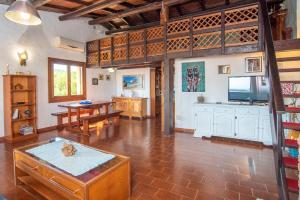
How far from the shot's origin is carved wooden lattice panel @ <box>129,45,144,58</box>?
5.36m

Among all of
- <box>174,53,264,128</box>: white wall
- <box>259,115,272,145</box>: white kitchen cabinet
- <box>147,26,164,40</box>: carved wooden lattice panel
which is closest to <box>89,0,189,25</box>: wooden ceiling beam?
<box>147,26,164,40</box>: carved wooden lattice panel

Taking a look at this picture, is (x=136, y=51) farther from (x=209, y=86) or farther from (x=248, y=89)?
(x=248, y=89)

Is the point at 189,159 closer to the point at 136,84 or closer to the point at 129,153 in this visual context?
the point at 129,153

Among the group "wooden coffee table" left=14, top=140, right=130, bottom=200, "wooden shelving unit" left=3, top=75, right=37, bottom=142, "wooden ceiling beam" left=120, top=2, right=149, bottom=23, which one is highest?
"wooden ceiling beam" left=120, top=2, right=149, bottom=23

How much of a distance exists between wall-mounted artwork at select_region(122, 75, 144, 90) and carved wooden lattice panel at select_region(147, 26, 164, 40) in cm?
293

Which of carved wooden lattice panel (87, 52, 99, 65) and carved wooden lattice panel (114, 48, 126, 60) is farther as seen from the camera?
carved wooden lattice panel (87, 52, 99, 65)

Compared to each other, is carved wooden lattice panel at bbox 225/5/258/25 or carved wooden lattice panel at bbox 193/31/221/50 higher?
carved wooden lattice panel at bbox 225/5/258/25

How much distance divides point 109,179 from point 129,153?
190 cm

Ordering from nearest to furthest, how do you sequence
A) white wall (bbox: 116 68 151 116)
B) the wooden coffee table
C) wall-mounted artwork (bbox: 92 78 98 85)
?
1. the wooden coffee table
2. wall-mounted artwork (bbox: 92 78 98 85)
3. white wall (bbox: 116 68 151 116)

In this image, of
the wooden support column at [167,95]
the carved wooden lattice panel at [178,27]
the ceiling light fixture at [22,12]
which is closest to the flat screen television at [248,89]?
the wooden support column at [167,95]

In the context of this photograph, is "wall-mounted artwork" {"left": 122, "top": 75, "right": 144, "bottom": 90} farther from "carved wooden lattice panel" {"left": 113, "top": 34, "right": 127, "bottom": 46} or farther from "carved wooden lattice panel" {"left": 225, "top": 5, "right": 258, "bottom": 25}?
"carved wooden lattice panel" {"left": 225, "top": 5, "right": 258, "bottom": 25}

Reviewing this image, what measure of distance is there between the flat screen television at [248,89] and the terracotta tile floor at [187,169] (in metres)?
1.30

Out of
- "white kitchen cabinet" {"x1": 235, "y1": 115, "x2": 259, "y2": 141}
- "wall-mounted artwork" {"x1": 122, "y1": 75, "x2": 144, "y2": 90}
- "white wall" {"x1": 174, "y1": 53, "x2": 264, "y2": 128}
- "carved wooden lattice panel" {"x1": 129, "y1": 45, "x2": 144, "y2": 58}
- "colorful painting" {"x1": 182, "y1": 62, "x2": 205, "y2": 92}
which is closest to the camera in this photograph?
"white kitchen cabinet" {"x1": 235, "y1": 115, "x2": 259, "y2": 141}

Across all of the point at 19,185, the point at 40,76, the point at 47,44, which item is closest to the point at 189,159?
the point at 19,185
